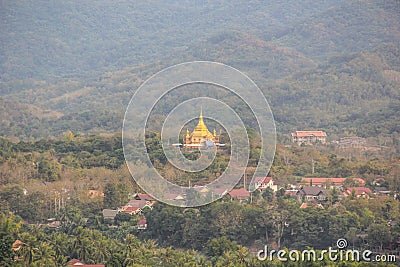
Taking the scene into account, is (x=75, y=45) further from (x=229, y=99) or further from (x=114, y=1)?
(x=229, y=99)

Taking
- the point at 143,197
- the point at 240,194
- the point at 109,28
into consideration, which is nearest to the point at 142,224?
the point at 143,197

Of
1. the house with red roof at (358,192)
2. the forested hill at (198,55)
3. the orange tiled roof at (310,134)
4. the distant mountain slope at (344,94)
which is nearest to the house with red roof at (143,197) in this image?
the house with red roof at (358,192)

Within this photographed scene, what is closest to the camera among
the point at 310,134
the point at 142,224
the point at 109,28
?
the point at 142,224

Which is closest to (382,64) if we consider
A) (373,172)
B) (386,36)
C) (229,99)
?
(229,99)

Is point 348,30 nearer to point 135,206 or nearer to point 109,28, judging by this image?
point 109,28

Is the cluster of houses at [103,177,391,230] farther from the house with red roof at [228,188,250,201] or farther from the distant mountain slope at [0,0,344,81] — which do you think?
the distant mountain slope at [0,0,344,81]

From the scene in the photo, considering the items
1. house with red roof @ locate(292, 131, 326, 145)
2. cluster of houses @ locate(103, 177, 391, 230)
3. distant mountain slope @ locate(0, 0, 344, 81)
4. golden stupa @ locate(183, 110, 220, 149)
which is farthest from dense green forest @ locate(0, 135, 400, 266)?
distant mountain slope @ locate(0, 0, 344, 81)

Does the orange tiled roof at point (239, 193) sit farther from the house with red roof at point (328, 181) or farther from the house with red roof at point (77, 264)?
the house with red roof at point (77, 264)
